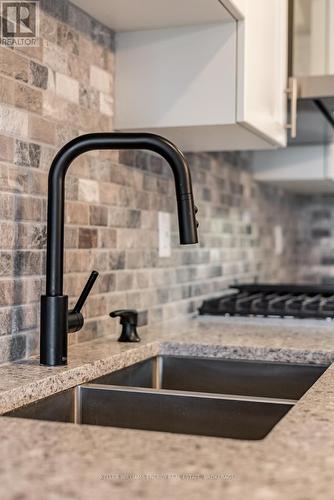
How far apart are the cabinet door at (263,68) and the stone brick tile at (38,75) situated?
1.55 feet

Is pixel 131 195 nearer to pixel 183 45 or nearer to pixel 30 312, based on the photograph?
pixel 183 45

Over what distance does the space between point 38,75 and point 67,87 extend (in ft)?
0.42

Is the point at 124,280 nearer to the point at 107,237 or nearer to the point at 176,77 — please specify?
the point at 107,237

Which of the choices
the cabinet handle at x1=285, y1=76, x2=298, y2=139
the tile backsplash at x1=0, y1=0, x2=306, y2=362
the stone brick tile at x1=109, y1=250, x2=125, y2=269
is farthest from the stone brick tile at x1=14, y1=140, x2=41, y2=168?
the cabinet handle at x1=285, y1=76, x2=298, y2=139

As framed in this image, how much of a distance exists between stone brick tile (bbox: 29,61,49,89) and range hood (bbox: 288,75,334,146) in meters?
0.86

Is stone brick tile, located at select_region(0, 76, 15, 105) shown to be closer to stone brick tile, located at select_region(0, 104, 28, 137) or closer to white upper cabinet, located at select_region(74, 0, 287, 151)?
stone brick tile, located at select_region(0, 104, 28, 137)

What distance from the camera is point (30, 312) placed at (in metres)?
1.42

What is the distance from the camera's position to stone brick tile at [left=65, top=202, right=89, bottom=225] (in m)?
1.60

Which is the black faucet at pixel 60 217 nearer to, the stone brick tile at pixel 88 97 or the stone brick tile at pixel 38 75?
the stone brick tile at pixel 38 75

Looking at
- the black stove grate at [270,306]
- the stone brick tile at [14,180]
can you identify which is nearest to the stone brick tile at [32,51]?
the stone brick tile at [14,180]

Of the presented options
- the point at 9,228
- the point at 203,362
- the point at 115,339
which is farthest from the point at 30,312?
the point at 203,362

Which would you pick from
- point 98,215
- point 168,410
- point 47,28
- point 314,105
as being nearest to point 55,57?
point 47,28

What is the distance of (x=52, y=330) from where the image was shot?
131cm

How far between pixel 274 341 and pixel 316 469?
0.97 meters
